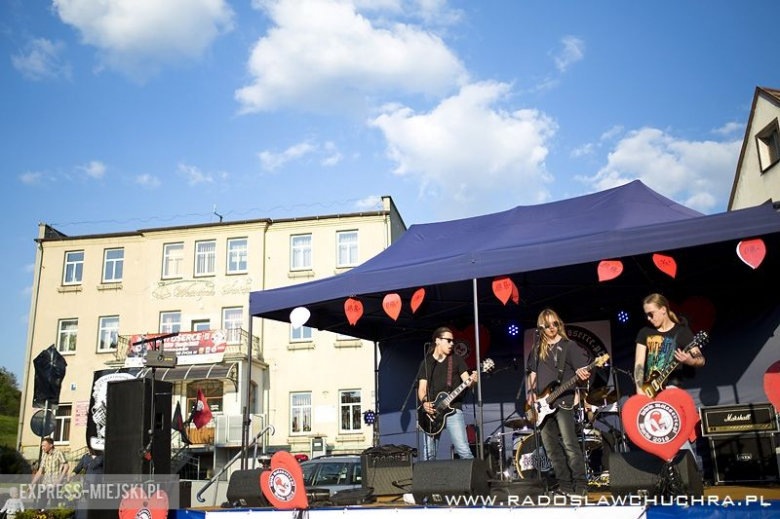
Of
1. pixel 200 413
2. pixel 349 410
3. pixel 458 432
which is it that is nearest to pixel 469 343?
pixel 458 432

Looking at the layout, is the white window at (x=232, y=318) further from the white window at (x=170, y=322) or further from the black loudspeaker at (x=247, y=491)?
the black loudspeaker at (x=247, y=491)

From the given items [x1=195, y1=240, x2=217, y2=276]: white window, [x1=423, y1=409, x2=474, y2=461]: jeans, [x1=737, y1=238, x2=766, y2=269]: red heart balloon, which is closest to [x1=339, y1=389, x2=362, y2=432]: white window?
[x1=195, y1=240, x2=217, y2=276]: white window

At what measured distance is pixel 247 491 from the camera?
580 cm

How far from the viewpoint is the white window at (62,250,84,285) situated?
30656mm

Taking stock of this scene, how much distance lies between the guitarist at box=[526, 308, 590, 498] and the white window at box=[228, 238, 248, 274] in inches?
958

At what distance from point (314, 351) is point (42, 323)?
41.3ft

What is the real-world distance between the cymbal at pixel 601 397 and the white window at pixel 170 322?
23322 mm

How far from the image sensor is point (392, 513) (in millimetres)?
5027

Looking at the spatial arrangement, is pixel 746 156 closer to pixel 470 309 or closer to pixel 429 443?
pixel 470 309

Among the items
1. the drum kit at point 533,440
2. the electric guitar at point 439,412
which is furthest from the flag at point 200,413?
the electric guitar at point 439,412

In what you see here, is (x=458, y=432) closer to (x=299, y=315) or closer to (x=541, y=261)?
(x=541, y=261)

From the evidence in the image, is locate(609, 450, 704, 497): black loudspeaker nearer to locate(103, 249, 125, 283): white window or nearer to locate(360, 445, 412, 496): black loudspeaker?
locate(360, 445, 412, 496): black loudspeaker

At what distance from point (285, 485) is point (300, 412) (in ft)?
73.3

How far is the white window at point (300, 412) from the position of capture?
2695cm
